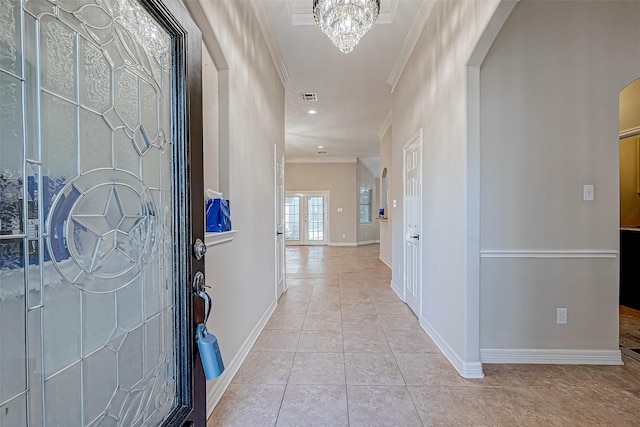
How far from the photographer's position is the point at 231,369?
2.18 metres

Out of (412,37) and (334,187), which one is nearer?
(412,37)

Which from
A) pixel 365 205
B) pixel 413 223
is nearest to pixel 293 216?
pixel 365 205

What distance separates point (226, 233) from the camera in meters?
2.03

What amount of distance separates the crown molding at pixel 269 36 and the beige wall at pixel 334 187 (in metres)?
6.78

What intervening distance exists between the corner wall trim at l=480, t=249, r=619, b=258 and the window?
9119 mm

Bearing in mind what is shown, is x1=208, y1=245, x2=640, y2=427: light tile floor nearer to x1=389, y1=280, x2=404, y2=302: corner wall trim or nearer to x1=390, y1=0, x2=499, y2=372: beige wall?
x1=390, y1=0, x2=499, y2=372: beige wall

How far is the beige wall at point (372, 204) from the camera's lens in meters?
11.2

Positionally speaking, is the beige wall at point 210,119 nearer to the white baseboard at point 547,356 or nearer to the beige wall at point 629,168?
the white baseboard at point 547,356

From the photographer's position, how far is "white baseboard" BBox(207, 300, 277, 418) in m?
1.82

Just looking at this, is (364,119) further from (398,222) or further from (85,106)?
(85,106)

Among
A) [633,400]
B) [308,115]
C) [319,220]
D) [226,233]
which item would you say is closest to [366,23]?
[226,233]

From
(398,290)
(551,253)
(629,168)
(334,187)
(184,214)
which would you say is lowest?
(398,290)

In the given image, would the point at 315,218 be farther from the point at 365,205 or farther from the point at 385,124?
the point at 385,124

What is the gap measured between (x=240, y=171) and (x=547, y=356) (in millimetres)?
2768
